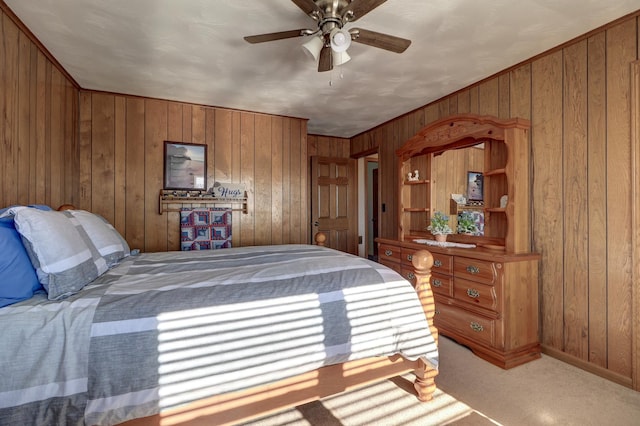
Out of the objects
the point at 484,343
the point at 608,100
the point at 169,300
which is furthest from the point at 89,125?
the point at 608,100

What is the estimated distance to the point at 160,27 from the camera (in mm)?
2133

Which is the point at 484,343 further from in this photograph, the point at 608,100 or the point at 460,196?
the point at 608,100

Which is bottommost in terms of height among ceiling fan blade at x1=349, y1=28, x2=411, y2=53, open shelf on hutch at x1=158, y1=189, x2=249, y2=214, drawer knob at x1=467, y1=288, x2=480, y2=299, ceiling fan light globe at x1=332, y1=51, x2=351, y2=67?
drawer knob at x1=467, y1=288, x2=480, y2=299

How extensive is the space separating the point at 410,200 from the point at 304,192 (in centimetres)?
149

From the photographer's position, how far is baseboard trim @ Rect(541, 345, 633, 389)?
1977 mm

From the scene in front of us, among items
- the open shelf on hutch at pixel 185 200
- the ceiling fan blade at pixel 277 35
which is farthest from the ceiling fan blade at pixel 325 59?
the open shelf on hutch at pixel 185 200

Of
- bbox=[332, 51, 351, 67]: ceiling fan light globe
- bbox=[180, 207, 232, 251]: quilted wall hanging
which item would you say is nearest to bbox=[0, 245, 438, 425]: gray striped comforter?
bbox=[332, 51, 351, 67]: ceiling fan light globe

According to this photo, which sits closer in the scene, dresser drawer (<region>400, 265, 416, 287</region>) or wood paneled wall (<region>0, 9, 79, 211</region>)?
wood paneled wall (<region>0, 9, 79, 211</region>)

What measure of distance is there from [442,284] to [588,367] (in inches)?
43.3

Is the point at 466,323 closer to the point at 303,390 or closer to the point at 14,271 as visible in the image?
the point at 303,390

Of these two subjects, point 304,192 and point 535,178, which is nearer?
point 535,178

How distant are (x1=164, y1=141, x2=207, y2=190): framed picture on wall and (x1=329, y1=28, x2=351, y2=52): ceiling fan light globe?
8.43 feet

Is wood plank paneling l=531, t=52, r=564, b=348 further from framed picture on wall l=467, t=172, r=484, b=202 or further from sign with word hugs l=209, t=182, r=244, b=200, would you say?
Answer: sign with word hugs l=209, t=182, r=244, b=200

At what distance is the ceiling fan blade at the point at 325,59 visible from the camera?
188 centimetres
